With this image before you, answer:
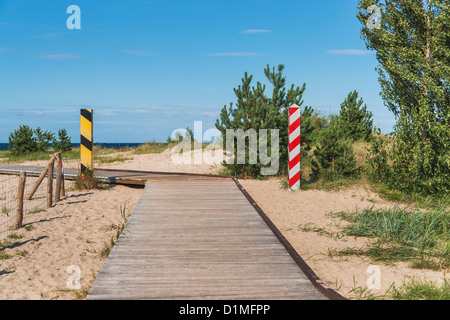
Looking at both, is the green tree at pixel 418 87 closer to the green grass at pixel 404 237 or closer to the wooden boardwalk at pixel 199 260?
the green grass at pixel 404 237

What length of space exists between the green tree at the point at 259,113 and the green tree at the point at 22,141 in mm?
15709

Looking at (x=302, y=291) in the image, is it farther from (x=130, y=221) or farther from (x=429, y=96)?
(x=429, y=96)

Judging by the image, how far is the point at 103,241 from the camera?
676 centimetres

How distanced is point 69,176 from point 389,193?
10284 mm

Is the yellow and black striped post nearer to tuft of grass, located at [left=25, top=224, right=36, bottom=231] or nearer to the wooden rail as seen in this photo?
tuft of grass, located at [left=25, top=224, right=36, bottom=231]

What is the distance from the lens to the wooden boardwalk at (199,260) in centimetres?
381

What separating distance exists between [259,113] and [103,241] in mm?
7914

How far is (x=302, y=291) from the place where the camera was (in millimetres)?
3855

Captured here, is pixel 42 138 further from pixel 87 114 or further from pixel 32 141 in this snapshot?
pixel 87 114

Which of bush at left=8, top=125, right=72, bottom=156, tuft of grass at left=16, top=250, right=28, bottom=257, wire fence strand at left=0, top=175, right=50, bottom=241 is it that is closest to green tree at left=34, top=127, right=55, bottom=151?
bush at left=8, top=125, right=72, bottom=156

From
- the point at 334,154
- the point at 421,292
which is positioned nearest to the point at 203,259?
the point at 421,292

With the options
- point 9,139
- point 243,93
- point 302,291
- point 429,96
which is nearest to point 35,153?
point 9,139

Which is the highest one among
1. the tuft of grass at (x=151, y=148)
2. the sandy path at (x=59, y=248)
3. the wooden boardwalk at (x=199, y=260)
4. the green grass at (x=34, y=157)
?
the tuft of grass at (x=151, y=148)

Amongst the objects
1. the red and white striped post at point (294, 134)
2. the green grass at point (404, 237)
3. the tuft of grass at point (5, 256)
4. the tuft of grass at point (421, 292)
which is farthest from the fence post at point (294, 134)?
the tuft of grass at point (5, 256)
